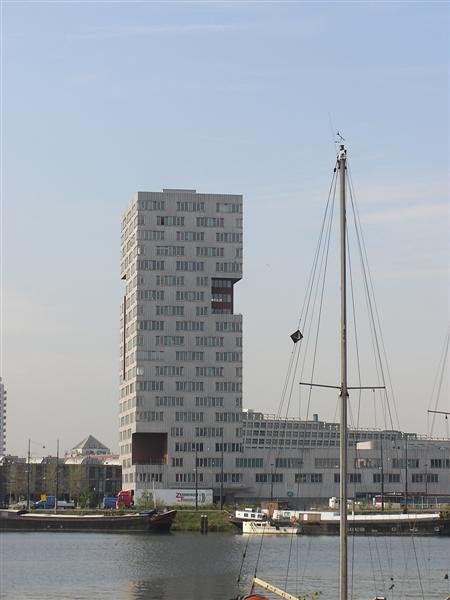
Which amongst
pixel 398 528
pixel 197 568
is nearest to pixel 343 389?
pixel 197 568

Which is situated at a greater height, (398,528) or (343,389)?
(343,389)

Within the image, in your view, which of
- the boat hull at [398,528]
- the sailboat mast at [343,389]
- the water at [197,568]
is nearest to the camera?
the sailboat mast at [343,389]

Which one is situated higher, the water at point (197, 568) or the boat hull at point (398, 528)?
the boat hull at point (398, 528)

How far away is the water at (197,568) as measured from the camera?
346ft

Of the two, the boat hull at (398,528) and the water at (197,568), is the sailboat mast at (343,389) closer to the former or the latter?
the water at (197,568)

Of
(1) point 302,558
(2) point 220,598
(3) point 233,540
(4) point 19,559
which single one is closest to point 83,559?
(4) point 19,559

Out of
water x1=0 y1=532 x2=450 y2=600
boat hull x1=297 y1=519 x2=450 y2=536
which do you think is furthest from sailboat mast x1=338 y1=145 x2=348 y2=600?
boat hull x1=297 y1=519 x2=450 y2=536

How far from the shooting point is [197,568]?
422 feet

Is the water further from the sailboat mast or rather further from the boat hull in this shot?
the sailboat mast

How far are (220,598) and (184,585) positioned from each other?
12.9m

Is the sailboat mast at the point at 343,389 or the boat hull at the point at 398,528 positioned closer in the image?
the sailboat mast at the point at 343,389

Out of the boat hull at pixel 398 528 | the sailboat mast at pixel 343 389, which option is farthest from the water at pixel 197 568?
the sailboat mast at pixel 343 389

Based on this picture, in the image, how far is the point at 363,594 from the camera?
9894cm

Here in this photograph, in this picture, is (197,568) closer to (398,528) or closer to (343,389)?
(398,528)
